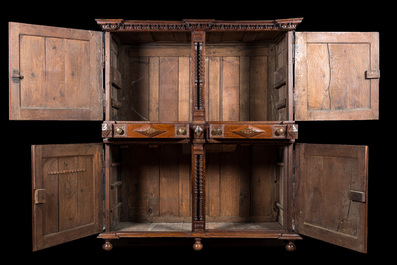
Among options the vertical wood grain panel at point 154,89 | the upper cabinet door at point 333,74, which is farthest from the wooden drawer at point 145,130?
the upper cabinet door at point 333,74

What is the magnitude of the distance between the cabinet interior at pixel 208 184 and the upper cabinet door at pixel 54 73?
1.02m

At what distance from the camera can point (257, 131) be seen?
3229 mm

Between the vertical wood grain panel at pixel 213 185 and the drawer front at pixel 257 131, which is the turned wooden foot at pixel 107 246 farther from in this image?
the drawer front at pixel 257 131

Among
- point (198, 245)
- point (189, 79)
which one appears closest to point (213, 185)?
point (198, 245)

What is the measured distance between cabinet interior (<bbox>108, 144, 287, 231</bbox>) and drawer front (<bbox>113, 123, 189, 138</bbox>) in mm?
764

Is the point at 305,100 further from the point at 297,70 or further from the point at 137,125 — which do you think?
the point at 137,125

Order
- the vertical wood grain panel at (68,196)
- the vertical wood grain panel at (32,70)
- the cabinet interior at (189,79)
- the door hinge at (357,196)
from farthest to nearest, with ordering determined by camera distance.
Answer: the cabinet interior at (189,79) → the vertical wood grain panel at (68,196) → the vertical wood grain panel at (32,70) → the door hinge at (357,196)

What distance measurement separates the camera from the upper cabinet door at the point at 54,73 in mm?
3076

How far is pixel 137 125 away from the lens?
3.23 meters

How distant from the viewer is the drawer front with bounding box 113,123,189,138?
10.6 ft

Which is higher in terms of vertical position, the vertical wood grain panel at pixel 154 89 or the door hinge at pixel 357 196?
the vertical wood grain panel at pixel 154 89

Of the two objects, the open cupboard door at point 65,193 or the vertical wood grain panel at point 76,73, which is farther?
the vertical wood grain panel at point 76,73

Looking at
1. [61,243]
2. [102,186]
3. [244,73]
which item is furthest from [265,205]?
[61,243]

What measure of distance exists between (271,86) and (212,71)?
2.83ft
